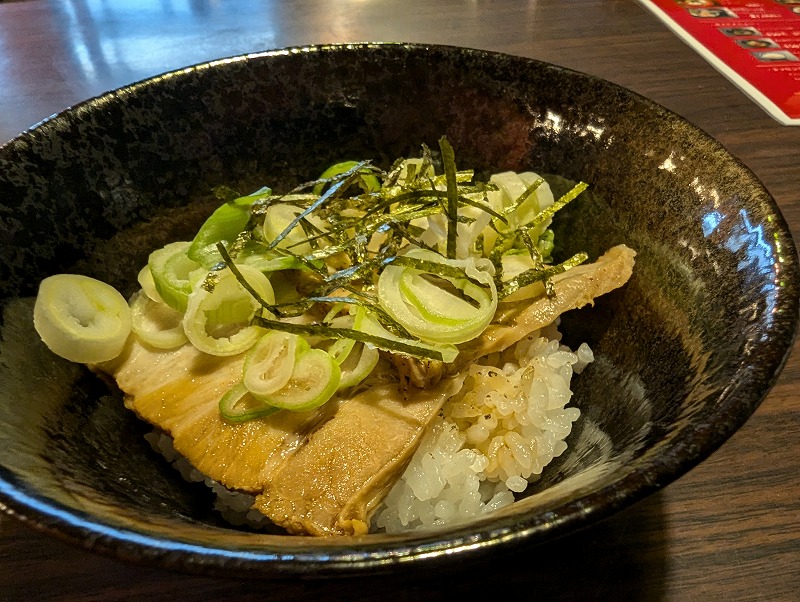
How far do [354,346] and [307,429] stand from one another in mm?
200

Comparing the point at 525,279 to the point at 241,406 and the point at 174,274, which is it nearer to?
the point at 241,406

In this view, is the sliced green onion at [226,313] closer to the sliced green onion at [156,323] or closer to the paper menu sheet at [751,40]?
the sliced green onion at [156,323]

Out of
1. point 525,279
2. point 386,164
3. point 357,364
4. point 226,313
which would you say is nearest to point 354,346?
point 357,364

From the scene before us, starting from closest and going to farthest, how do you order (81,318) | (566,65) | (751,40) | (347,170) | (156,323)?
(81,318)
(156,323)
(347,170)
(566,65)
(751,40)

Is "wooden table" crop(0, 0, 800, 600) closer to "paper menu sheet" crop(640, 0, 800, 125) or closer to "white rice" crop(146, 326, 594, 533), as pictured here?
"paper menu sheet" crop(640, 0, 800, 125)

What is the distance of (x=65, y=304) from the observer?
132 cm

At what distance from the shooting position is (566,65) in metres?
2.95

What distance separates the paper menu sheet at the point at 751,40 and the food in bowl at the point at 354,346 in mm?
1758

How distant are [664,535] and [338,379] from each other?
2.26 feet

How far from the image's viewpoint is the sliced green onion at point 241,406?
4.07ft

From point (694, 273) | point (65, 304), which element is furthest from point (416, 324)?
point (65, 304)

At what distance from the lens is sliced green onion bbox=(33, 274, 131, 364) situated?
49.6 inches

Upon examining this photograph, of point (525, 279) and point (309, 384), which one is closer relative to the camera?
point (309, 384)

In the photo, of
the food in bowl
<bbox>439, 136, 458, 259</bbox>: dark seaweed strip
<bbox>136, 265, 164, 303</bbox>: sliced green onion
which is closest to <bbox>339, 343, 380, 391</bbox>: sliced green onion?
the food in bowl
